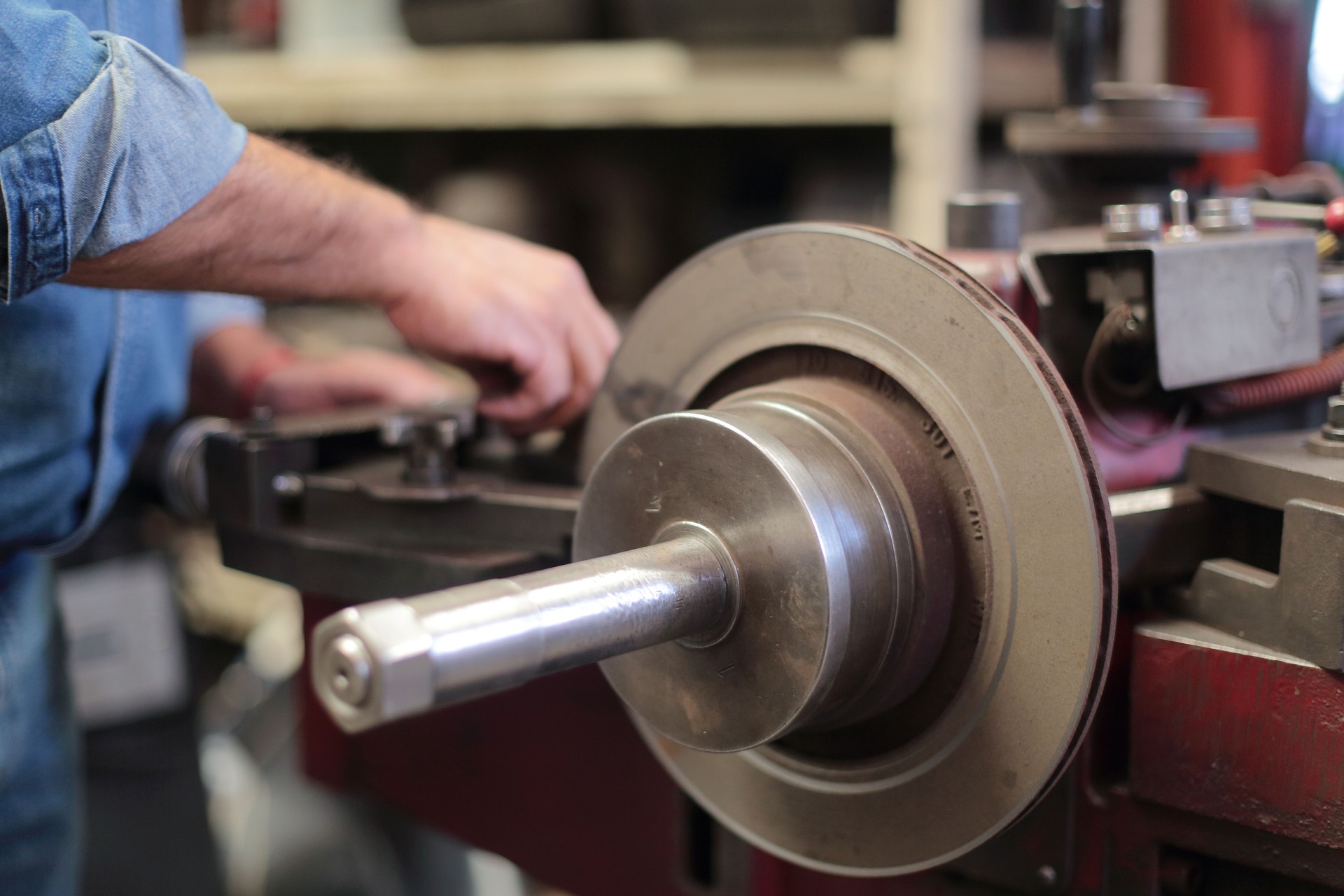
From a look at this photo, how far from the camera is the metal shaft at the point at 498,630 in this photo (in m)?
0.35

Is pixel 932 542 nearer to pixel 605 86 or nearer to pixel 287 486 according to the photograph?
pixel 287 486

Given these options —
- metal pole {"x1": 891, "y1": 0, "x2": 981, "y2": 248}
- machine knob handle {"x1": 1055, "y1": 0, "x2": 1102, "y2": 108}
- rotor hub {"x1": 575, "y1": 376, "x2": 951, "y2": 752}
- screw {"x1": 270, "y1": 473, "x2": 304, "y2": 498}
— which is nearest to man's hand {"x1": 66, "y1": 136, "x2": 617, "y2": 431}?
screw {"x1": 270, "y1": 473, "x2": 304, "y2": 498}

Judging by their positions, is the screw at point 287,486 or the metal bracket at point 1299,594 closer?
the metal bracket at point 1299,594

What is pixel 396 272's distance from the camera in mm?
738

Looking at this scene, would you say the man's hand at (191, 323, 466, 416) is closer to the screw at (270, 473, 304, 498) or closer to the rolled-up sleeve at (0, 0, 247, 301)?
the screw at (270, 473, 304, 498)

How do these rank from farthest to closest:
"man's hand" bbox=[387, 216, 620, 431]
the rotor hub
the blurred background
Result: the blurred background
"man's hand" bbox=[387, 216, 620, 431]
the rotor hub

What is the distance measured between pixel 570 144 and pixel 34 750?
1431 millimetres

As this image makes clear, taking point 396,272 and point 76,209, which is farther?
point 396,272

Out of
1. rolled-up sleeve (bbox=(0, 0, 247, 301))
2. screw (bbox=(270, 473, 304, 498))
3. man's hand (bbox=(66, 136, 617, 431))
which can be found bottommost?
screw (bbox=(270, 473, 304, 498))

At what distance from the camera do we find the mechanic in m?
0.52

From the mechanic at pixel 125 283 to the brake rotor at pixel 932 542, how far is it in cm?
21

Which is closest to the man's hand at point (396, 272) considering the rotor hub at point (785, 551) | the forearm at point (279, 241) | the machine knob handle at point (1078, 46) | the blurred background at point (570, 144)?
the forearm at point (279, 241)

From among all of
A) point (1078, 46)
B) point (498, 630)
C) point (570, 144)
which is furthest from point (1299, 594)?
point (570, 144)

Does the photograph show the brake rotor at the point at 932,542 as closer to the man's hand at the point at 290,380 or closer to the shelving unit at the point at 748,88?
the man's hand at the point at 290,380
